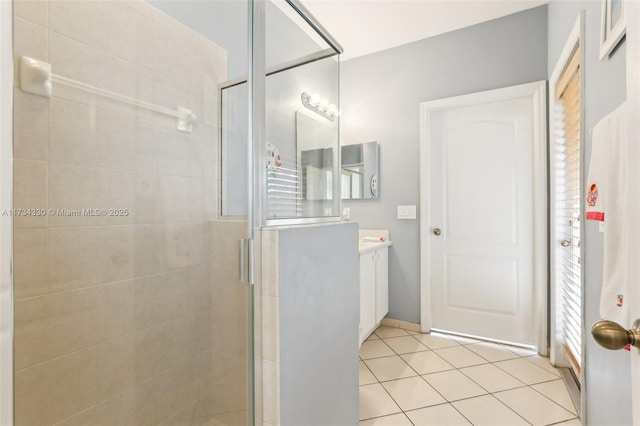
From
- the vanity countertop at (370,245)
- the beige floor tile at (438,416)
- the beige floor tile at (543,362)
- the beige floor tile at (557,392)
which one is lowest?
the beige floor tile at (438,416)

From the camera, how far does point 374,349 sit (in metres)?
2.42

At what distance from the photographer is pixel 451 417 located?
1.62 metres

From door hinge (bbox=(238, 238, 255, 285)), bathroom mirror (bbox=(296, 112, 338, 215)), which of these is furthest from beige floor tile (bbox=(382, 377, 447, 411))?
door hinge (bbox=(238, 238, 255, 285))

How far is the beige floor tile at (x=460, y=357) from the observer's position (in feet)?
7.19

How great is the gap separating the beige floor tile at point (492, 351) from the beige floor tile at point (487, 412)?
0.56 metres

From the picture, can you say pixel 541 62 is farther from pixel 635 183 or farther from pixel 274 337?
pixel 274 337

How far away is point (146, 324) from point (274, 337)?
0.42 metres

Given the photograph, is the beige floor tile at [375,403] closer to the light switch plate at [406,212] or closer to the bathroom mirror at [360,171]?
the light switch plate at [406,212]

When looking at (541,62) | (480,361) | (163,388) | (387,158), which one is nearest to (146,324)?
(163,388)

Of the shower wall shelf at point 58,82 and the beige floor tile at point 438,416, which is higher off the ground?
the shower wall shelf at point 58,82

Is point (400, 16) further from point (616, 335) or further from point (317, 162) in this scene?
point (616, 335)

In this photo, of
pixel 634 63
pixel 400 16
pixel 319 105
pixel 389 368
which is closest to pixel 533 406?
pixel 389 368

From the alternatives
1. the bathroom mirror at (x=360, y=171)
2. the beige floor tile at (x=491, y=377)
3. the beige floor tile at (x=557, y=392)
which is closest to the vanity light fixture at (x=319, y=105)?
the bathroom mirror at (x=360, y=171)

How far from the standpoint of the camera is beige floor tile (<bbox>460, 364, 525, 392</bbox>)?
1900mm
